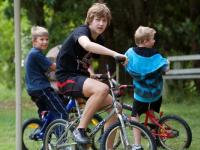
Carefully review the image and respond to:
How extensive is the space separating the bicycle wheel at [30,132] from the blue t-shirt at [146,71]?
1445mm

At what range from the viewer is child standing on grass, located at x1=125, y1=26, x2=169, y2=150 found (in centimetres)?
759

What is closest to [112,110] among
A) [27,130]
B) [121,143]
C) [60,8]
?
[121,143]

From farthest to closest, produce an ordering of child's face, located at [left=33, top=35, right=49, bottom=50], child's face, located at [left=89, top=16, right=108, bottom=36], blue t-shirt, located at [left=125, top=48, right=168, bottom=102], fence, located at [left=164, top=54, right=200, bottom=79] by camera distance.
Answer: fence, located at [left=164, top=54, right=200, bottom=79], child's face, located at [left=33, top=35, right=49, bottom=50], blue t-shirt, located at [left=125, top=48, right=168, bottom=102], child's face, located at [left=89, top=16, right=108, bottom=36]

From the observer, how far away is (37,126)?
27.4ft

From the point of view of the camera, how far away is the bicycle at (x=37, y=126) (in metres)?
7.61

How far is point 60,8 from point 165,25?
9.96 ft

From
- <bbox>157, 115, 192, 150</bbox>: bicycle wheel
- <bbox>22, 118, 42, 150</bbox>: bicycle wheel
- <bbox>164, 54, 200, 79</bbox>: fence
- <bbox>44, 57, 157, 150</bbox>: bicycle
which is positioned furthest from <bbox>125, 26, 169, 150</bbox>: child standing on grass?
<bbox>164, 54, 200, 79</bbox>: fence

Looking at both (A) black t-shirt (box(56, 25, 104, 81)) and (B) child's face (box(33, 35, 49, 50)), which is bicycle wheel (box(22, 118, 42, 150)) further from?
(A) black t-shirt (box(56, 25, 104, 81))

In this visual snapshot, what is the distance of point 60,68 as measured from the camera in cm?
696

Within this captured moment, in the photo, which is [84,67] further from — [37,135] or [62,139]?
[37,135]

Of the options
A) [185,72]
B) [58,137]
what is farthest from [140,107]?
[185,72]

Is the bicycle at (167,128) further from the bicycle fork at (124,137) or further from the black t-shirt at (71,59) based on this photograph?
the bicycle fork at (124,137)

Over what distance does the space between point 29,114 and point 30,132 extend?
449 centimetres

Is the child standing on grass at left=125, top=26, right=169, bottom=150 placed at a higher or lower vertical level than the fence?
higher
